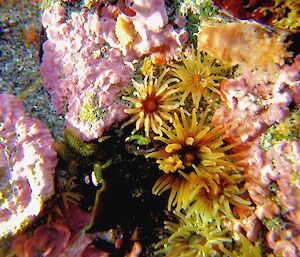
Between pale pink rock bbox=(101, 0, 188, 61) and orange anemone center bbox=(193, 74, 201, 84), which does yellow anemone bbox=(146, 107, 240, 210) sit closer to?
orange anemone center bbox=(193, 74, 201, 84)

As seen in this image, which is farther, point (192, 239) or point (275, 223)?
point (192, 239)

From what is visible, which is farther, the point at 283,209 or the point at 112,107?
the point at 112,107

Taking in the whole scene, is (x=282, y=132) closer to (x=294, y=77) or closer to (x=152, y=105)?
(x=294, y=77)

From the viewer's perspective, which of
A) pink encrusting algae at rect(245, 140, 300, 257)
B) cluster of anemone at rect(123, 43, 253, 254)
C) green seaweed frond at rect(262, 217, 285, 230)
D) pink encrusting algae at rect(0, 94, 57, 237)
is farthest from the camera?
cluster of anemone at rect(123, 43, 253, 254)

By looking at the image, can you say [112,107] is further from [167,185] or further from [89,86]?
[167,185]

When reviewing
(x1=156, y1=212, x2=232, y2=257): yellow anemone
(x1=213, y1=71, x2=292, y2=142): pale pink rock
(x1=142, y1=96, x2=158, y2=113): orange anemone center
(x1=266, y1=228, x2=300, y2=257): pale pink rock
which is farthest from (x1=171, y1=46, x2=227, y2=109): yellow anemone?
(x1=266, y1=228, x2=300, y2=257): pale pink rock

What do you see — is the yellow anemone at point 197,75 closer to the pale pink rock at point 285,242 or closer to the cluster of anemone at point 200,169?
the cluster of anemone at point 200,169

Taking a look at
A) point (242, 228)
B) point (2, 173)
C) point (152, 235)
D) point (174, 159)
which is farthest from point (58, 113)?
point (242, 228)

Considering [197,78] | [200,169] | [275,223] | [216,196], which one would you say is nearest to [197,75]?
[197,78]
